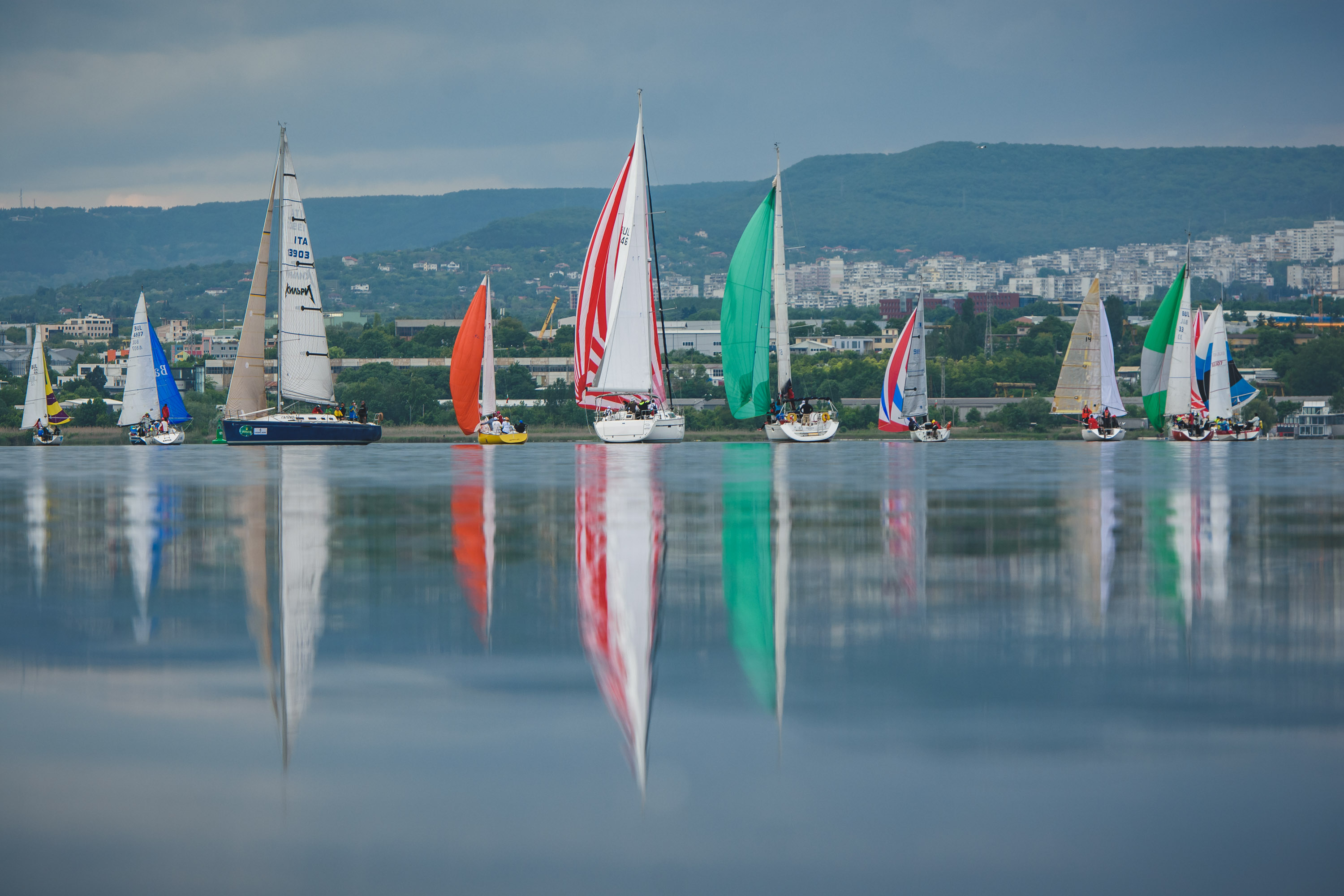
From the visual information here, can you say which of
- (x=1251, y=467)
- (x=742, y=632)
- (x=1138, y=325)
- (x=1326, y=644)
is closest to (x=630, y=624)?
(x=742, y=632)

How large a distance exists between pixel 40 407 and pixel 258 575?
6881cm

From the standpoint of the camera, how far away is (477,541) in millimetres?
15891

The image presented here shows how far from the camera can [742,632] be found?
384 inches

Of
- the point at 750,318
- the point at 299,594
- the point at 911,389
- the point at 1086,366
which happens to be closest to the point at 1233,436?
the point at 1086,366

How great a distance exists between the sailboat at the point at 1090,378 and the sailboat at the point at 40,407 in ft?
167

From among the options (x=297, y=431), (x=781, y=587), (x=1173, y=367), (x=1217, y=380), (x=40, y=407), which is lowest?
(x=781, y=587)

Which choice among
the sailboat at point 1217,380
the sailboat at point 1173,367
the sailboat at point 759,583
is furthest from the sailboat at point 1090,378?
the sailboat at point 759,583

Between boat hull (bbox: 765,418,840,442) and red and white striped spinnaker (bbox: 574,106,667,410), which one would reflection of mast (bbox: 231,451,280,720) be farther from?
boat hull (bbox: 765,418,840,442)

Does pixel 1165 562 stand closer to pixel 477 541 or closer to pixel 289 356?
pixel 477 541

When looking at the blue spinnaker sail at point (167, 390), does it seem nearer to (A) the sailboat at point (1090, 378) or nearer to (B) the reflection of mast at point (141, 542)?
(B) the reflection of mast at point (141, 542)

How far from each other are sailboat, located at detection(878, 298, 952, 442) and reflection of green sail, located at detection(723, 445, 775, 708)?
43.8m

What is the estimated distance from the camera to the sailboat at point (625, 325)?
5097cm

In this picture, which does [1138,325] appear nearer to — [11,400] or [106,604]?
[11,400]

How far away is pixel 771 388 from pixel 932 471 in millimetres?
31398
